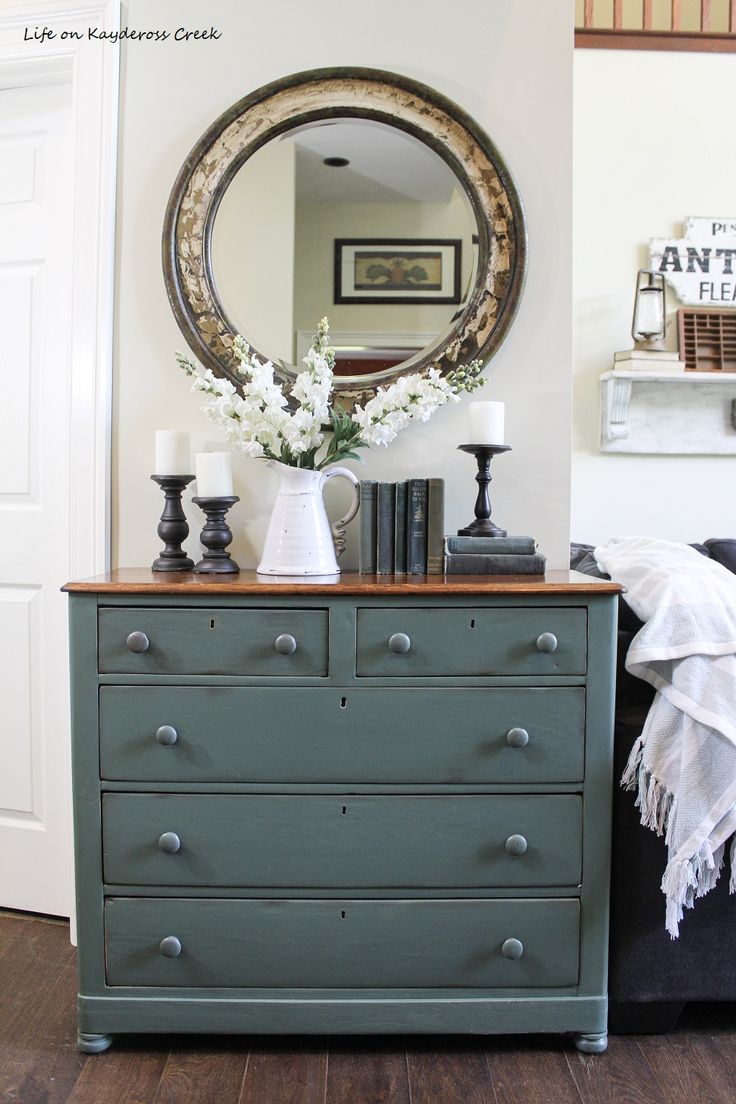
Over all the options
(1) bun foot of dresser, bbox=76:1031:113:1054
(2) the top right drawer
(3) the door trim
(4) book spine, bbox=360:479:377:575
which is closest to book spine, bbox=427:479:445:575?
(4) book spine, bbox=360:479:377:575

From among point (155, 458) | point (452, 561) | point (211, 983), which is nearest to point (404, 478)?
point (452, 561)

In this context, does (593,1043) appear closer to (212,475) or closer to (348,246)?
(212,475)

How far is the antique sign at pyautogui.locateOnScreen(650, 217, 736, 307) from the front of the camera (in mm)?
3182

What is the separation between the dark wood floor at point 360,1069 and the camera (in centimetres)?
147

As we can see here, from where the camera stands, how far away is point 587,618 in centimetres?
157

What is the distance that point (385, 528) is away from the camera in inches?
69.5

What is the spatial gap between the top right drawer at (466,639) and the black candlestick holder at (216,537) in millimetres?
402

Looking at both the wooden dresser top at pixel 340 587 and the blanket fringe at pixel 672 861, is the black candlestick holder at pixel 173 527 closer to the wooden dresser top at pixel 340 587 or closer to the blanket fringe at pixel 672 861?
the wooden dresser top at pixel 340 587

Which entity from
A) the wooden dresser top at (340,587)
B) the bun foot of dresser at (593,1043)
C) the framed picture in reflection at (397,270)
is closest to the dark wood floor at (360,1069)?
the bun foot of dresser at (593,1043)

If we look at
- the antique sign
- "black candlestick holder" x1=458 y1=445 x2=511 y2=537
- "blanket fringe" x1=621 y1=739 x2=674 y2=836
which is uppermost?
the antique sign

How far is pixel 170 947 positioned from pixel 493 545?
3.36ft

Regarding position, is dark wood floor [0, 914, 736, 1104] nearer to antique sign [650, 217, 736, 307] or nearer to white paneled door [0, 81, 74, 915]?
white paneled door [0, 81, 74, 915]

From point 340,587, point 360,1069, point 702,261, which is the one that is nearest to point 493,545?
point 340,587

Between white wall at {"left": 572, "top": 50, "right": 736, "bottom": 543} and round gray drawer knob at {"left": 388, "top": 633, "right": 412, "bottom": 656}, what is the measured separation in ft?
6.28
